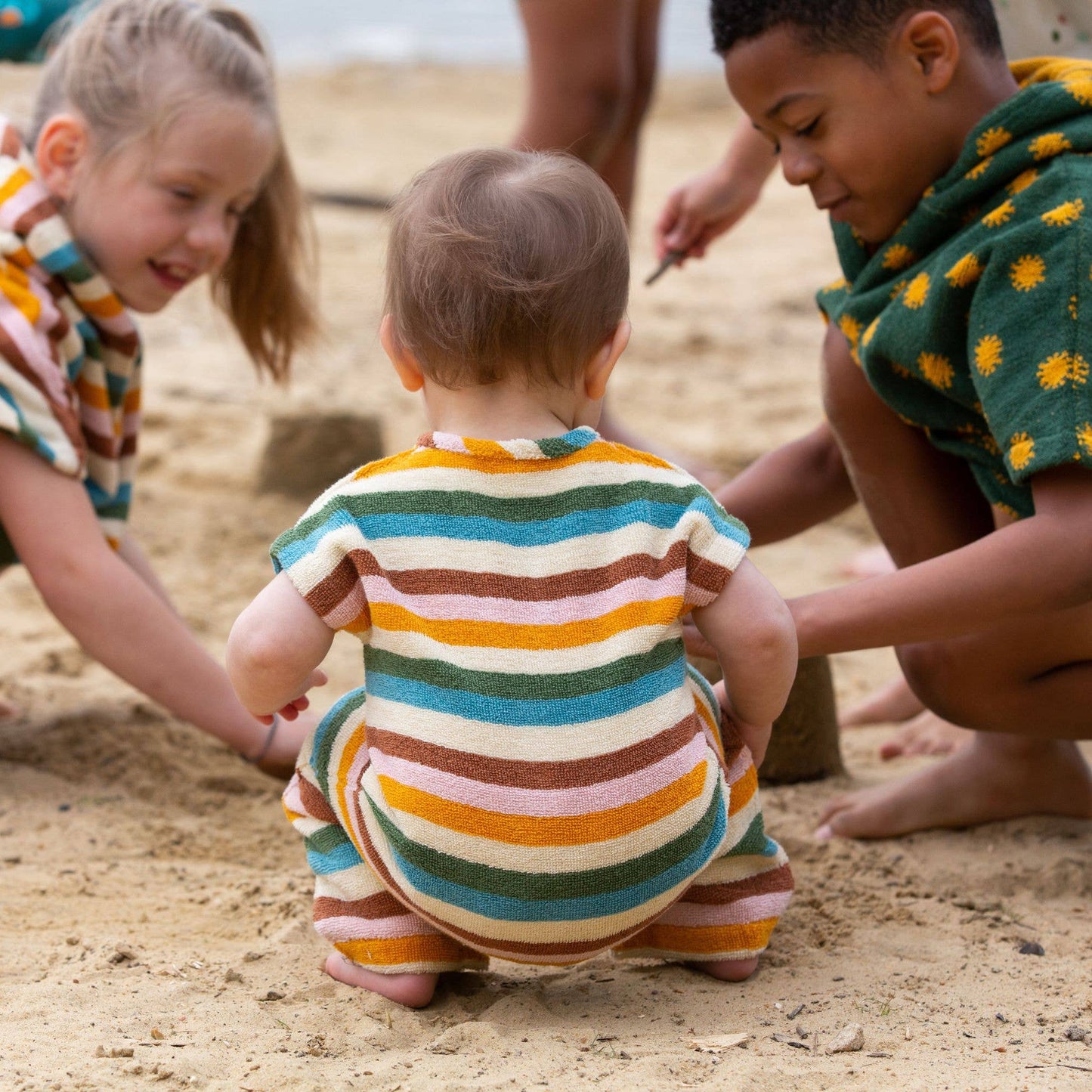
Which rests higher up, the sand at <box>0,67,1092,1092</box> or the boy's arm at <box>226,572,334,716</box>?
the boy's arm at <box>226,572,334,716</box>

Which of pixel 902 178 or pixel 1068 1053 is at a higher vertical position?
pixel 902 178

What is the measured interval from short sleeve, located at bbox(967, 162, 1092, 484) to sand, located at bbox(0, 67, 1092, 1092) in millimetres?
649

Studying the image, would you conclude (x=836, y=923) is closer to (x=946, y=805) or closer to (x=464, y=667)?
(x=946, y=805)

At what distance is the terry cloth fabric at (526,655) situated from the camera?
156cm

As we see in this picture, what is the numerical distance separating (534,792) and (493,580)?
0.77 feet

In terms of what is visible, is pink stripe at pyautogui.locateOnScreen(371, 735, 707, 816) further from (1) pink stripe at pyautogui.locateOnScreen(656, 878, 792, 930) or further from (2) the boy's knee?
(2) the boy's knee

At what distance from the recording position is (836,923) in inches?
78.7

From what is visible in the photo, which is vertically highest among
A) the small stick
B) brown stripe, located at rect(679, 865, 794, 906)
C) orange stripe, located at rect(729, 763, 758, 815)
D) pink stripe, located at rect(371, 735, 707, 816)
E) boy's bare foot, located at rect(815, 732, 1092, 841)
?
the small stick

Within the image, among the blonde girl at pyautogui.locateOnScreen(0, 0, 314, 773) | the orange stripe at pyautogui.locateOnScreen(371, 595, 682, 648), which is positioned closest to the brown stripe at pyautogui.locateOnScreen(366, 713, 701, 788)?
the orange stripe at pyautogui.locateOnScreen(371, 595, 682, 648)

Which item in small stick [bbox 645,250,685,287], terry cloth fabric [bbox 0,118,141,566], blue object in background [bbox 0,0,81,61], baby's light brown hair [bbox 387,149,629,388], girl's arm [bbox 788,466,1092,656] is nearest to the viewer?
baby's light brown hair [bbox 387,149,629,388]

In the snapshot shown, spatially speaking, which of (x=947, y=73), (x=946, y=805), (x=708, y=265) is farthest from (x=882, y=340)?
(x=708, y=265)

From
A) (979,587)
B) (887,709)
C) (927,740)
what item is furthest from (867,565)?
(979,587)

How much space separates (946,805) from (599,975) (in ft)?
2.43

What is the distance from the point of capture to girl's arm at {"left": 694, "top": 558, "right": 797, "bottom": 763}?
63.4 inches
